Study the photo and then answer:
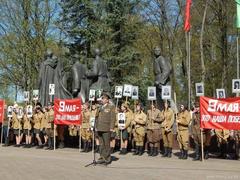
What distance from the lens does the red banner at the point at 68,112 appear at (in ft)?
65.3

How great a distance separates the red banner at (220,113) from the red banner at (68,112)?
5.39 m

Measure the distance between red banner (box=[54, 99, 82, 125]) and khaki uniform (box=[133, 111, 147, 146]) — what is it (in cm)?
236

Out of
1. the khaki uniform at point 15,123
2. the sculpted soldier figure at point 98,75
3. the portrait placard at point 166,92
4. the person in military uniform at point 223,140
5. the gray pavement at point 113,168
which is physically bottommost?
the gray pavement at point 113,168

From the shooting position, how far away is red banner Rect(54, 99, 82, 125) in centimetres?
1991

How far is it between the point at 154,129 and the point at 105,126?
355 centimetres

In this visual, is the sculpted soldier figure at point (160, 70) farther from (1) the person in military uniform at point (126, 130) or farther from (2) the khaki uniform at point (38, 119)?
(2) the khaki uniform at point (38, 119)

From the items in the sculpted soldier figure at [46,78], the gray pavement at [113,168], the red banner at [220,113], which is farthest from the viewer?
the sculpted soldier figure at [46,78]

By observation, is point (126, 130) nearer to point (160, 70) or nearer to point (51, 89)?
point (160, 70)

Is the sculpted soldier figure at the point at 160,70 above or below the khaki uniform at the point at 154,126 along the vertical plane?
above

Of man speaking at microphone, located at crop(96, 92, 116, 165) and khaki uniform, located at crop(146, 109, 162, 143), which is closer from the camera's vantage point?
man speaking at microphone, located at crop(96, 92, 116, 165)

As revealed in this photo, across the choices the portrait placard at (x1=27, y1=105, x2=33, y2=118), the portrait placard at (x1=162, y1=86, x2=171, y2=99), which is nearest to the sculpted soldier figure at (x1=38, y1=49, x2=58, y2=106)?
the portrait placard at (x1=27, y1=105, x2=33, y2=118)

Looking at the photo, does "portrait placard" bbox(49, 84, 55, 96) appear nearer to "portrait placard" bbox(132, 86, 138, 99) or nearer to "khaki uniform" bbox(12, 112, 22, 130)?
"khaki uniform" bbox(12, 112, 22, 130)

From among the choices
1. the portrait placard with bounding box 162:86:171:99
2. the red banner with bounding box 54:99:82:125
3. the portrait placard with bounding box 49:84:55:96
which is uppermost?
the portrait placard with bounding box 49:84:55:96

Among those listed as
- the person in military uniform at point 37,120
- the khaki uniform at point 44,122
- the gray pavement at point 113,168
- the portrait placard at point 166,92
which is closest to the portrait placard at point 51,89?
the person in military uniform at point 37,120
